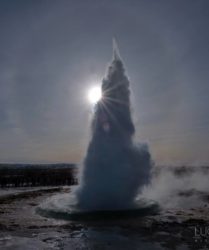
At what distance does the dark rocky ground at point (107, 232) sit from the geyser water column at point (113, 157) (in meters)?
3.96

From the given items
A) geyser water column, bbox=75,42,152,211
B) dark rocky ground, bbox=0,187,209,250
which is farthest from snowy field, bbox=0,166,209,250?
geyser water column, bbox=75,42,152,211

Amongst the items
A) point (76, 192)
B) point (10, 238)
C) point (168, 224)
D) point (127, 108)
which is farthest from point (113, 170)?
point (10, 238)

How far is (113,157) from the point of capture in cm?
2911

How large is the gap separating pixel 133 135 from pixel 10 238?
15757 mm

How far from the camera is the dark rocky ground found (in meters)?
16.1

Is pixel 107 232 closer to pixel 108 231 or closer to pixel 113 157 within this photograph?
pixel 108 231

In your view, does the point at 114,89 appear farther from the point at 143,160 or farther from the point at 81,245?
the point at 81,245

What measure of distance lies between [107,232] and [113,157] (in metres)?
10.8

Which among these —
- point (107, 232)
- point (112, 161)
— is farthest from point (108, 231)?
point (112, 161)

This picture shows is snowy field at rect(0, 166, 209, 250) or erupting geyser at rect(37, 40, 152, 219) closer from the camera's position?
snowy field at rect(0, 166, 209, 250)

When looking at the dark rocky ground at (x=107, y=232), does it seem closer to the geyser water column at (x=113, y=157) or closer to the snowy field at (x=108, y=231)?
the snowy field at (x=108, y=231)

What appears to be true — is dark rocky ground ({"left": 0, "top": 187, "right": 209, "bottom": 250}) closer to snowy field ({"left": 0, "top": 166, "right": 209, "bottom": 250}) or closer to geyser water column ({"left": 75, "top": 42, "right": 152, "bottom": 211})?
snowy field ({"left": 0, "top": 166, "right": 209, "bottom": 250})

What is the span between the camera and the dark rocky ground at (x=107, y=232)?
16.1 m

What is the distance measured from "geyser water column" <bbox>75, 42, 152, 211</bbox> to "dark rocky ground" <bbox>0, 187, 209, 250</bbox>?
3.96 meters
